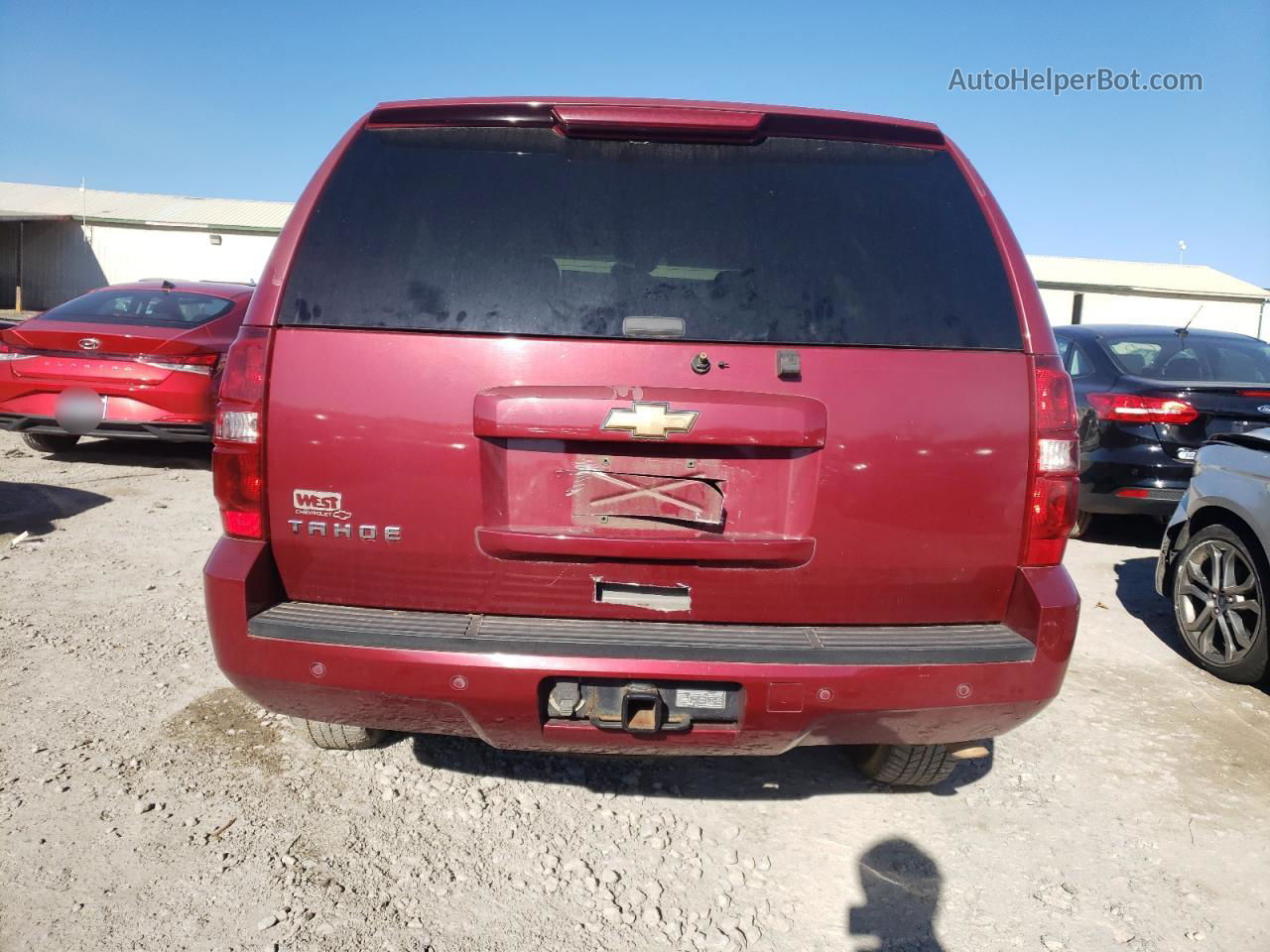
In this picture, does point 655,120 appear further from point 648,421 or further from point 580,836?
point 580,836

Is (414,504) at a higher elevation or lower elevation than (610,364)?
lower

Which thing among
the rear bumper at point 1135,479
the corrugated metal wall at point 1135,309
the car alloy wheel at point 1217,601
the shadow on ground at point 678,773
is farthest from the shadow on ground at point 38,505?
the corrugated metal wall at point 1135,309

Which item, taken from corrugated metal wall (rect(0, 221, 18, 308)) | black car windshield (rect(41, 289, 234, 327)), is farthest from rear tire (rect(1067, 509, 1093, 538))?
corrugated metal wall (rect(0, 221, 18, 308))

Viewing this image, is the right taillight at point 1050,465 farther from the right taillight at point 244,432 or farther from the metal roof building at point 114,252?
the metal roof building at point 114,252

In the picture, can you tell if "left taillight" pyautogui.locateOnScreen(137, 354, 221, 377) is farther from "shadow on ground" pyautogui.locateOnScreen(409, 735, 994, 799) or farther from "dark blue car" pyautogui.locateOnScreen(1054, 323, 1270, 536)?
"dark blue car" pyautogui.locateOnScreen(1054, 323, 1270, 536)

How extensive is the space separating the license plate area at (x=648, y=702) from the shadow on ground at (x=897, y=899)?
0.71 meters

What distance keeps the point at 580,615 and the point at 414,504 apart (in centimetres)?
51

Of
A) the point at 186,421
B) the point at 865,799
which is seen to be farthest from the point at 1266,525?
the point at 186,421

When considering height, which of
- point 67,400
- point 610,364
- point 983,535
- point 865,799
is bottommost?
point 865,799

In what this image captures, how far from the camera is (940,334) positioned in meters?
2.43

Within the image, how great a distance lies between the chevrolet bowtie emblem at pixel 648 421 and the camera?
7.45 feet

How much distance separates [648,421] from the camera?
7.47 feet

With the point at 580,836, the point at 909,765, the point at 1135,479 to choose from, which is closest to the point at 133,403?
the point at 580,836

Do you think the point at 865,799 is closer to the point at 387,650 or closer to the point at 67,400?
the point at 387,650
